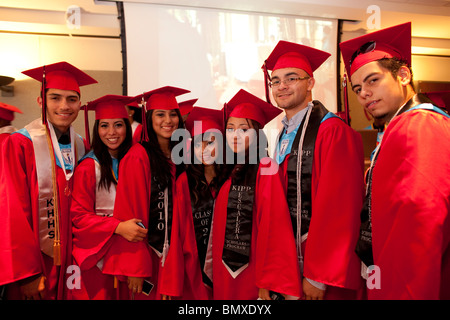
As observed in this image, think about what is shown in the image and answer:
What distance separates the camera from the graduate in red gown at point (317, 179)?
1.65m

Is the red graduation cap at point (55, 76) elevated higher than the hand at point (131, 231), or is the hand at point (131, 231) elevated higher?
the red graduation cap at point (55, 76)

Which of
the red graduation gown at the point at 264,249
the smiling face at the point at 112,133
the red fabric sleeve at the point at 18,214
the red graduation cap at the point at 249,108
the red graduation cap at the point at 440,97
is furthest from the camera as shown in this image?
the red graduation cap at the point at 440,97

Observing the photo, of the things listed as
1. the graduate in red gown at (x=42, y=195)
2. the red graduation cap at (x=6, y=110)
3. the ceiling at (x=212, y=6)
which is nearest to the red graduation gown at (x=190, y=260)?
the graduate in red gown at (x=42, y=195)

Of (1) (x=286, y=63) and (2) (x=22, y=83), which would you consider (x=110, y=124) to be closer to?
(1) (x=286, y=63)

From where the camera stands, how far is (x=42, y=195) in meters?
2.09

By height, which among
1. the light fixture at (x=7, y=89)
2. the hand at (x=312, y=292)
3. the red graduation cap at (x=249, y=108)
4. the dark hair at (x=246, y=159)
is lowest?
the hand at (x=312, y=292)

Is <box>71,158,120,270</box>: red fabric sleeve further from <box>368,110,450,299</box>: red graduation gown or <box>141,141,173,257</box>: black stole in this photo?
<box>368,110,450,299</box>: red graduation gown

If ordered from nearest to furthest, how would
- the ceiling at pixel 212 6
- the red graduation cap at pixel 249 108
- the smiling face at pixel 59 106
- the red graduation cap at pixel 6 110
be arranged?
1. the red graduation cap at pixel 249 108
2. the smiling face at pixel 59 106
3. the red graduation cap at pixel 6 110
4. the ceiling at pixel 212 6

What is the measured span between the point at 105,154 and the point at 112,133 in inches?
6.3

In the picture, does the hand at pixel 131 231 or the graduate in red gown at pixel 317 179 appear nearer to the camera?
the graduate in red gown at pixel 317 179

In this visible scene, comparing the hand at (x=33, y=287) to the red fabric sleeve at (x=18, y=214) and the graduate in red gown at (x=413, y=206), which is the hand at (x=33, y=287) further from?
the graduate in red gown at (x=413, y=206)

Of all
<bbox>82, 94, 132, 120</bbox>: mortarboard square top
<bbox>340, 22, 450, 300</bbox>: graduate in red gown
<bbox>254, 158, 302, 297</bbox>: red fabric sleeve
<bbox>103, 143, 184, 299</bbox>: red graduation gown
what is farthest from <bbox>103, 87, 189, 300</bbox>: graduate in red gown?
<bbox>340, 22, 450, 300</bbox>: graduate in red gown

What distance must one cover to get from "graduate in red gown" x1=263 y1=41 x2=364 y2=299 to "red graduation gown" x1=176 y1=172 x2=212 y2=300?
25.5 inches

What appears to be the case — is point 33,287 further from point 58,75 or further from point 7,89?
point 7,89
